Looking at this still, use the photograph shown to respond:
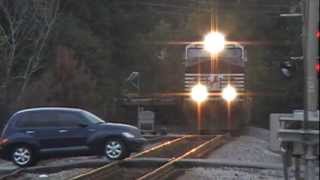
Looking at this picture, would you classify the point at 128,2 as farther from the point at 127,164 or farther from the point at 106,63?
the point at 127,164

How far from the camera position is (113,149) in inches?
818

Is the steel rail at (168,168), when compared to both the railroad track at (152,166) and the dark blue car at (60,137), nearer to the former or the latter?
the railroad track at (152,166)

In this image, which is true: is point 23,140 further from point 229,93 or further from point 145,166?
point 229,93

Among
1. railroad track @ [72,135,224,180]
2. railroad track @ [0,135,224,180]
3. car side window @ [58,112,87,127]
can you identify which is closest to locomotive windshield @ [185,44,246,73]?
railroad track @ [72,135,224,180]

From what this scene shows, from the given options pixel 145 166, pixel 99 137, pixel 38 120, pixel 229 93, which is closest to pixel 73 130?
pixel 99 137

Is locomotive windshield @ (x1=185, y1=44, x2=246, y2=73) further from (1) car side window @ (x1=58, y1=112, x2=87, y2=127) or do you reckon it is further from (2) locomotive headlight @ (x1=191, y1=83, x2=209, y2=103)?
(1) car side window @ (x1=58, y1=112, x2=87, y2=127)

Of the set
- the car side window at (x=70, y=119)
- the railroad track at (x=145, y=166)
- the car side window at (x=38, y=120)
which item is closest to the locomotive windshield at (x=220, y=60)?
the railroad track at (x=145, y=166)

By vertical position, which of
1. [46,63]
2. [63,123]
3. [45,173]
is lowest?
[45,173]

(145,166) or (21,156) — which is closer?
(145,166)

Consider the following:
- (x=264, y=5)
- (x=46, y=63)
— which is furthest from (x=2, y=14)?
(x=264, y=5)

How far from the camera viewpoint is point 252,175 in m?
18.1

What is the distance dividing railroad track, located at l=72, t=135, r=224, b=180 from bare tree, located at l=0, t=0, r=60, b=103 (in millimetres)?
16515

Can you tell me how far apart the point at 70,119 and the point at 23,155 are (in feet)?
5.32

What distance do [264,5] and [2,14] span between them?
23.1m
